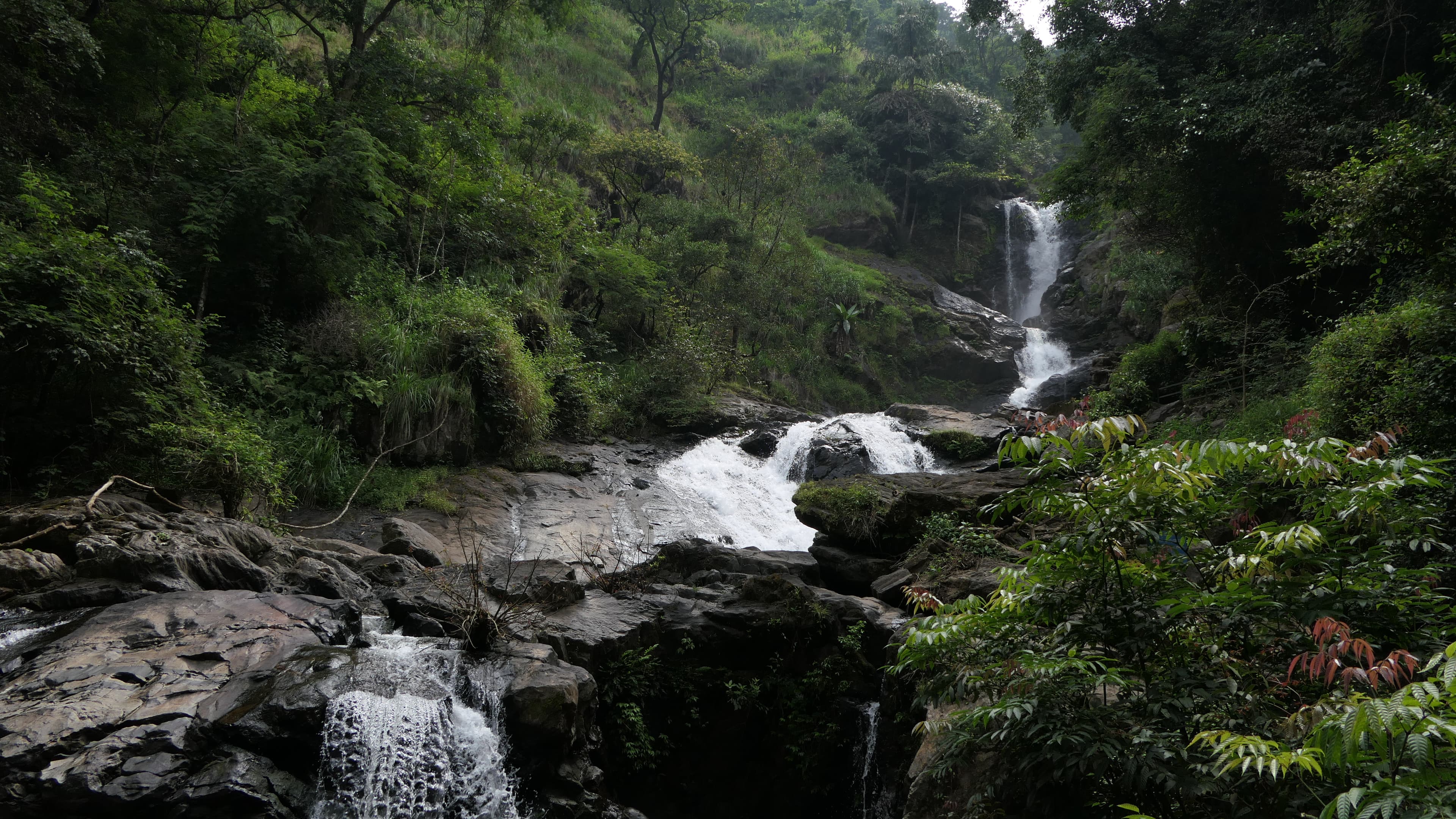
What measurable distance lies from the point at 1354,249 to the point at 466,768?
10.4 meters

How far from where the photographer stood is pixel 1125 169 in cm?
1383

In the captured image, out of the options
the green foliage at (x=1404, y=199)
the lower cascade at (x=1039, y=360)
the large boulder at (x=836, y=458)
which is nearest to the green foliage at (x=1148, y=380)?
the large boulder at (x=836, y=458)

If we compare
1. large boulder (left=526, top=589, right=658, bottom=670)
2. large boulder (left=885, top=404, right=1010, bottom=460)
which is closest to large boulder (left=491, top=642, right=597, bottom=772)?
large boulder (left=526, top=589, right=658, bottom=670)

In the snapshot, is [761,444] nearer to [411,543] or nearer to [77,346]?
[411,543]

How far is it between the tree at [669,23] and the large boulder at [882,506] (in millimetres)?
23004

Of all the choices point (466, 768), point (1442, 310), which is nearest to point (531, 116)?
point (466, 768)

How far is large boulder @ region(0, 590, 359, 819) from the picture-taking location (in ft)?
13.3

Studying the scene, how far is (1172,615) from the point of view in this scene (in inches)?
122

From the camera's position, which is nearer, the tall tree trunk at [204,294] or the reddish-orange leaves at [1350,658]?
the reddish-orange leaves at [1350,658]

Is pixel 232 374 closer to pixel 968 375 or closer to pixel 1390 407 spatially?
pixel 1390 407

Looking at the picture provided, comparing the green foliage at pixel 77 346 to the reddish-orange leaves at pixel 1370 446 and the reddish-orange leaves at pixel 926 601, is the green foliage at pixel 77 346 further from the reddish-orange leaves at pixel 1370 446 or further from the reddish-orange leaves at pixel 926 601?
the reddish-orange leaves at pixel 1370 446

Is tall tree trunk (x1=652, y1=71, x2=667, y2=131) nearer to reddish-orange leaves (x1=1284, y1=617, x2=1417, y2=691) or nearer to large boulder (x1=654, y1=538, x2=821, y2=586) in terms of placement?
large boulder (x1=654, y1=538, x2=821, y2=586)

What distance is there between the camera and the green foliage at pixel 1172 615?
9.41 ft

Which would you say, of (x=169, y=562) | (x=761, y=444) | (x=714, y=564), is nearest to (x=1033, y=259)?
(x=761, y=444)
